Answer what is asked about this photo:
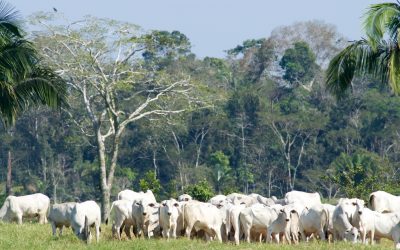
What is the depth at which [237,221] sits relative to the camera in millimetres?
28172

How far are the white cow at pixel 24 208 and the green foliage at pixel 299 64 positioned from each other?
41944 millimetres

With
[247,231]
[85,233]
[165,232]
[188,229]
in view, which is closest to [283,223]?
[247,231]

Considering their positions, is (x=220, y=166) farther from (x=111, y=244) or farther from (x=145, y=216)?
(x=111, y=244)

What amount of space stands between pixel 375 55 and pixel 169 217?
6.18m

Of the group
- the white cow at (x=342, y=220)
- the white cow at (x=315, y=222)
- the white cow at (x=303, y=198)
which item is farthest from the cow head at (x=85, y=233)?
the white cow at (x=303, y=198)

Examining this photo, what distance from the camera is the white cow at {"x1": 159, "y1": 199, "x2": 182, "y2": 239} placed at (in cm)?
2777

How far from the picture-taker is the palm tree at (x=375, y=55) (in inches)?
1037

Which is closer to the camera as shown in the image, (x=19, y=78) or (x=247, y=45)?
(x=19, y=78)

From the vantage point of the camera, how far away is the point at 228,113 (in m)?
70.5

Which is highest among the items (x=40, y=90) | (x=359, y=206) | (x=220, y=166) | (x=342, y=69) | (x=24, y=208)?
(x=220, y=166)

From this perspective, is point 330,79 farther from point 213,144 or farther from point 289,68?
point 289,68

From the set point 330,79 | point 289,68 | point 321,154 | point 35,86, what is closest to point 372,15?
point 330,79

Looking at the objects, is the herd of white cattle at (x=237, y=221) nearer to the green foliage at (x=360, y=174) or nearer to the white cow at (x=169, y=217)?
the white cow at (x=169, y=217)

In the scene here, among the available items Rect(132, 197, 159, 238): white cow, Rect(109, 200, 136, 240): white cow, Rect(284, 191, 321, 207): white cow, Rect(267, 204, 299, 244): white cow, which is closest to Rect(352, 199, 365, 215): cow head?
Rect(267, 204, 299, 244): white cow
